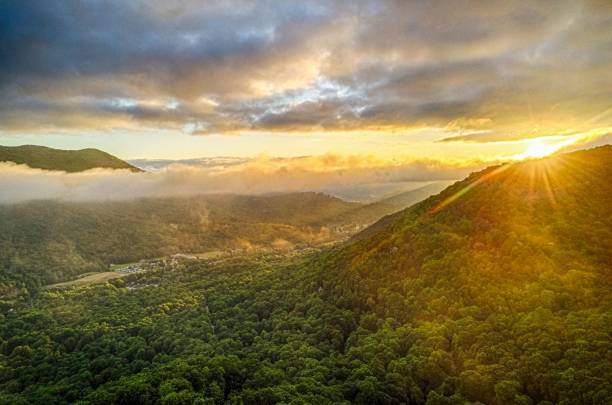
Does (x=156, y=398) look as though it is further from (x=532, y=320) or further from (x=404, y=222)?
(x=404, y=222)

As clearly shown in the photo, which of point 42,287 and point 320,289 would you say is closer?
point 320,289

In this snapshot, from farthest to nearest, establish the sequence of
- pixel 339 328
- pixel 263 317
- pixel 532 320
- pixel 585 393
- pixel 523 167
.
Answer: pixel 523 167, pixel 263 317, pixel 339 328, pixel 532 320, pixel 585 393

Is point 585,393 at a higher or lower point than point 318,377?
higher

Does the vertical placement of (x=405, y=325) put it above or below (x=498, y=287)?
below

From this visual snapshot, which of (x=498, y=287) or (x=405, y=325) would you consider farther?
(x=405, y=325)

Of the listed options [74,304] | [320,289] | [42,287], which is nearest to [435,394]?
[320,289]
